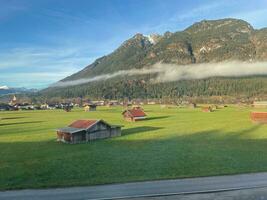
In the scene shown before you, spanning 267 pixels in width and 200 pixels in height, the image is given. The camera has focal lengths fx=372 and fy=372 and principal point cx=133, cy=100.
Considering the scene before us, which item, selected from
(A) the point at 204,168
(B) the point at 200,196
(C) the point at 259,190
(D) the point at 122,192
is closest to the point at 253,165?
(A) the point at 204,168

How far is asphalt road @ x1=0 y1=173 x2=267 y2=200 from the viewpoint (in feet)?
87.8

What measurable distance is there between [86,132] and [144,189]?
120 feet

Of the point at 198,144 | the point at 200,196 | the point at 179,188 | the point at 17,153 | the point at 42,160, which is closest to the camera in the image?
the point at 200,196

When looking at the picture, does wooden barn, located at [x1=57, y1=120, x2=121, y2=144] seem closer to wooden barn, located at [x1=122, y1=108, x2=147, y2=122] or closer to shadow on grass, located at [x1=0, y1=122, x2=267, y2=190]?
shadow on grass, located at [x1=0, y1=122, x2=267, y2=190]

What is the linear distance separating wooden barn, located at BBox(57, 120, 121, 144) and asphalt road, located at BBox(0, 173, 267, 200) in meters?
33.6

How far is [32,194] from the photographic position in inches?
1082

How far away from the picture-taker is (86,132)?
210ft

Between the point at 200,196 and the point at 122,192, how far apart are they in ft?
18.8

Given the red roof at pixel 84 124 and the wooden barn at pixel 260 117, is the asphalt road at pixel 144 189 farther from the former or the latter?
the wooden barn at pixel 260 117

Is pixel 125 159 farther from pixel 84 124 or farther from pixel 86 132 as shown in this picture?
pixel 84 124

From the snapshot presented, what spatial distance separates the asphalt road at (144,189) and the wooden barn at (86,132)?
33559 millimetres

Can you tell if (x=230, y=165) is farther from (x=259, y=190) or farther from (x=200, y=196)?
(x=200, y=196)

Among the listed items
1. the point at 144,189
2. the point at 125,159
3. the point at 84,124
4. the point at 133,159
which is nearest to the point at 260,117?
the point at 84,124

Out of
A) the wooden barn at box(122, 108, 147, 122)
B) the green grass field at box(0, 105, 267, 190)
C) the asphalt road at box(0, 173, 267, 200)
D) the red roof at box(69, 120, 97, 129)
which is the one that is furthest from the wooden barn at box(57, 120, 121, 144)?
the wooden barn at box(122, 108, 147, 122)
